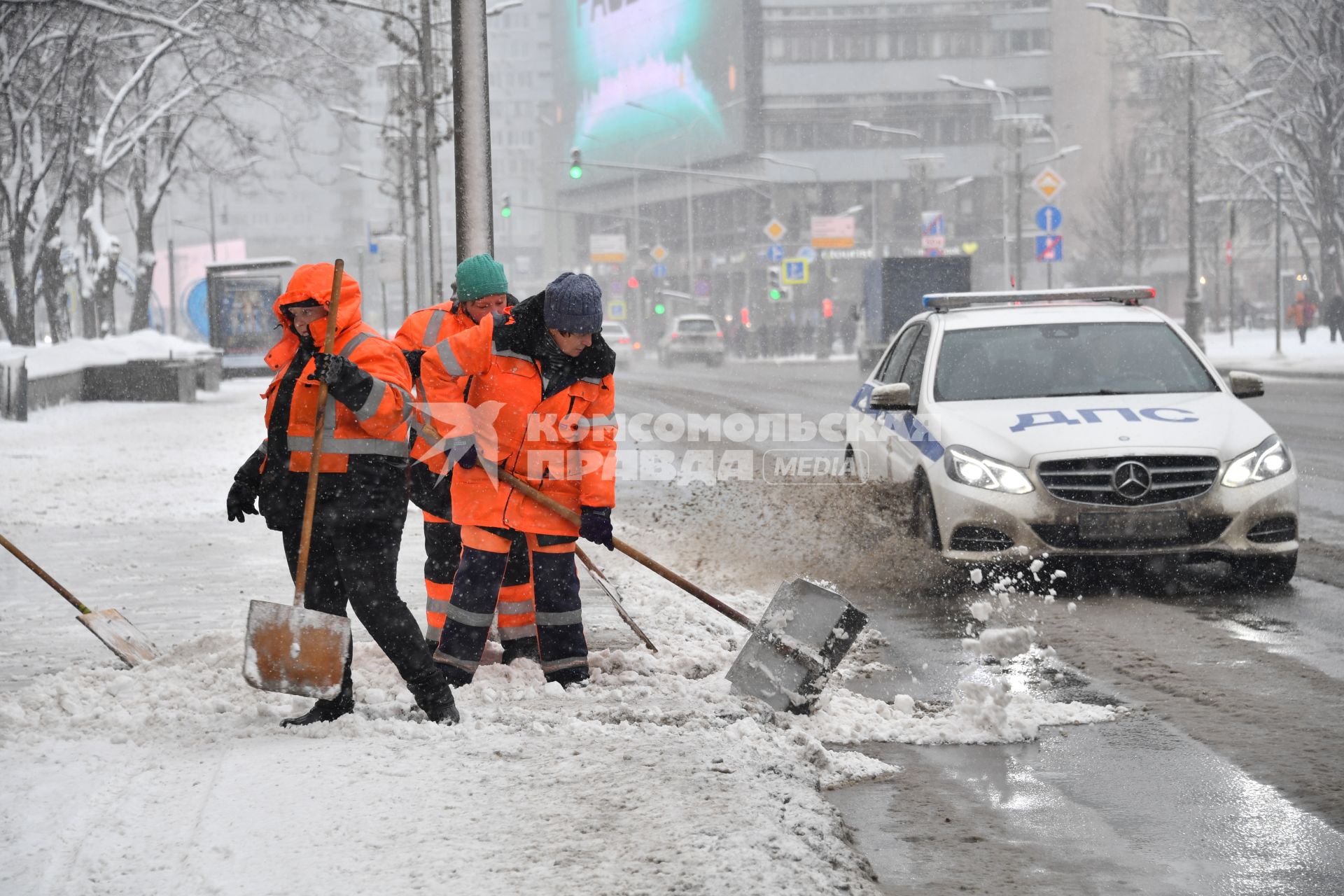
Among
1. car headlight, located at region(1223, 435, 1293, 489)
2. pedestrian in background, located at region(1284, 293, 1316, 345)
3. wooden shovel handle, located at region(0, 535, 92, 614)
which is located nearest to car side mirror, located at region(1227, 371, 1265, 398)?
car headlight, located at region(1223, 435, 1293, 489)

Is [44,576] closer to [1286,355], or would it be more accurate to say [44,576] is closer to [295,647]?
[295,647]

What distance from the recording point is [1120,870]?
3900 millimetres

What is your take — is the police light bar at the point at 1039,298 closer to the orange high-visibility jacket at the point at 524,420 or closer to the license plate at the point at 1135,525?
the license plate at the point at 1135,525

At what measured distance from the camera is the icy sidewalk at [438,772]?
3.75 metres

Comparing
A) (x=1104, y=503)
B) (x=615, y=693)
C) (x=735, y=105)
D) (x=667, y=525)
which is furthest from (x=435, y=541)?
(x=735, y=105)

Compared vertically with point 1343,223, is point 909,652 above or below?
below

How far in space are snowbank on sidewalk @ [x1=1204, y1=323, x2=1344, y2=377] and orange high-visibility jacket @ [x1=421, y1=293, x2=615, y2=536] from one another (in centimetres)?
2323

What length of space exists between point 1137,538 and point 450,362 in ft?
11.9

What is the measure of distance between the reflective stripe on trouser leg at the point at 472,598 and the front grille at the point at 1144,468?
3122mm

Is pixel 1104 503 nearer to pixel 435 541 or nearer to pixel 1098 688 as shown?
pixel 1098 688

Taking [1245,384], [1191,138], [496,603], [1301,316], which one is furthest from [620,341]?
[496,603]

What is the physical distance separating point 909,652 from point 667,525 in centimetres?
443

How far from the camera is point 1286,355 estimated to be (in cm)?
3644

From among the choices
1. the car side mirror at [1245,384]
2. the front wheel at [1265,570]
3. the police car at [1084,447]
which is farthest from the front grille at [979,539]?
the car side mirror at [1245,384]
